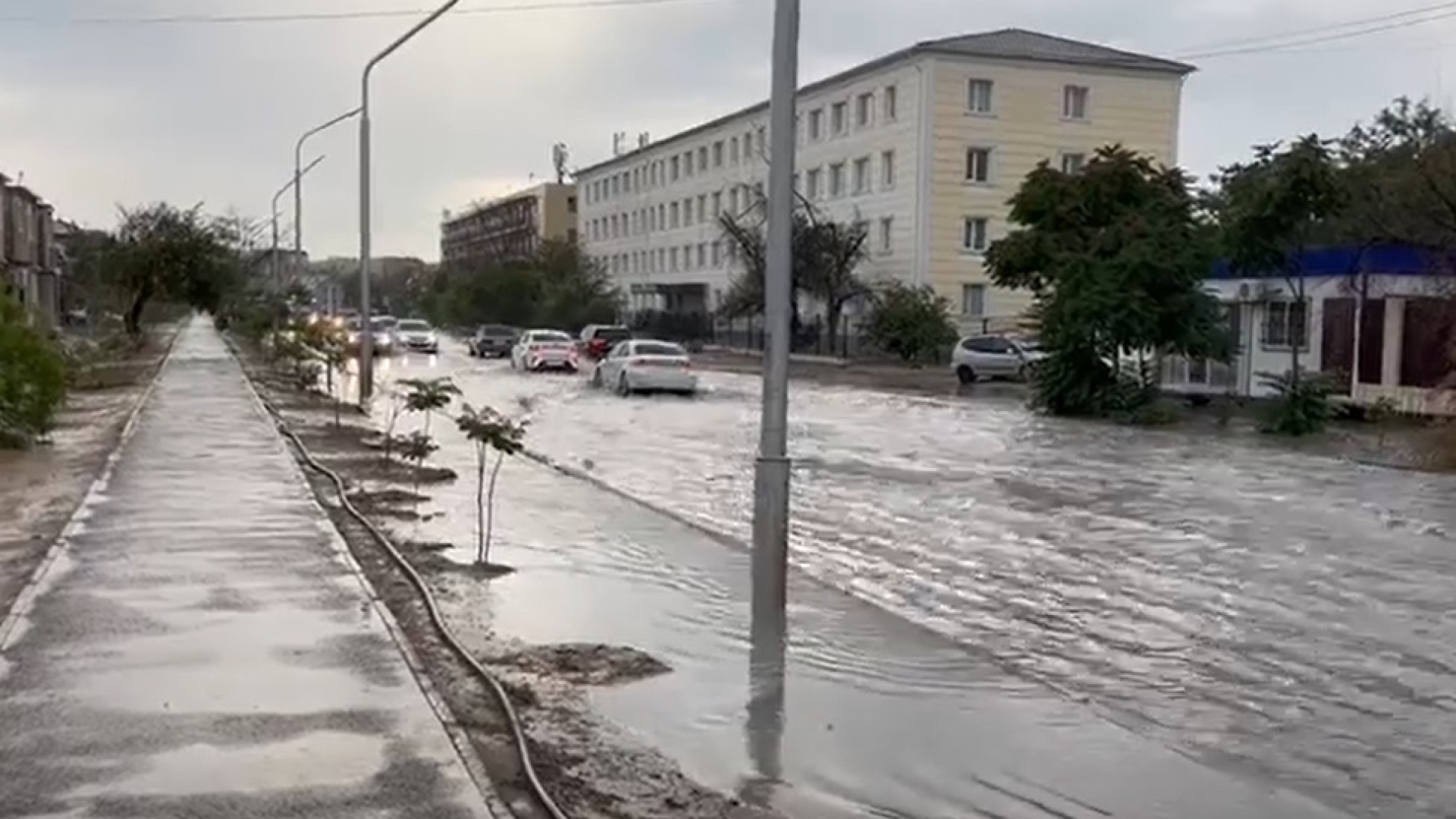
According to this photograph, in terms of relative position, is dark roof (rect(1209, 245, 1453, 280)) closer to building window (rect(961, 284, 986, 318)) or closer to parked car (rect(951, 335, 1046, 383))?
parked car (rect(951, 335, 1046, 383))

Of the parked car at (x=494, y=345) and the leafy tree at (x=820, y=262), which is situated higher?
the leafy tree at (x=820, y=262)

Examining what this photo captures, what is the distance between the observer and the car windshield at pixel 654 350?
42188mm

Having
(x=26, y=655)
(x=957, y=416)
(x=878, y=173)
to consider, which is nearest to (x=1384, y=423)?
(x=957, y=416)

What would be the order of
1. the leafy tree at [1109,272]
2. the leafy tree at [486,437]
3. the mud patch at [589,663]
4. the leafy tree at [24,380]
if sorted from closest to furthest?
the mud patch at [589,663]
the leafy tree at [486,437]
the leafy tree at [24,380]
the leafy tree at [1109,272]

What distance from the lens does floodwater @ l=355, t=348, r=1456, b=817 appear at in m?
7.76

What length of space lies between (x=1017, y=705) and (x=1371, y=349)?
102 feet

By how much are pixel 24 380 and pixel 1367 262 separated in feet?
→ 90.8

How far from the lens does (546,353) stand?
181 ft

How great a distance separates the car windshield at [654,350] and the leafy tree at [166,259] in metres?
30.6

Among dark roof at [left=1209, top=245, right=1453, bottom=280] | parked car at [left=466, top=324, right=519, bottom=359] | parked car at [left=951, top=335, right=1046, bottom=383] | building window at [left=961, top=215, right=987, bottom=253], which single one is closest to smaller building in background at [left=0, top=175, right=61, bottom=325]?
parked car at [left=466, top=324, right=519, bottom=359]

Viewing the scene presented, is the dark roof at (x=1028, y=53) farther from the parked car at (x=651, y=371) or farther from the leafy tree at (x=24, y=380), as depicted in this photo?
the leafy tree at (x=24, y=380)

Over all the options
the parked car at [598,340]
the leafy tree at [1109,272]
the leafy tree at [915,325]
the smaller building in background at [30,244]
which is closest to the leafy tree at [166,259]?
the smaller building in background at [30,244]

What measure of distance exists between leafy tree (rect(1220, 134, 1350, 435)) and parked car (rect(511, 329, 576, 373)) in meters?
25.6

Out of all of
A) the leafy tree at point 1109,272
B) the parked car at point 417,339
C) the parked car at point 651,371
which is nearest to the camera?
the leafy tree at point 1109,272
